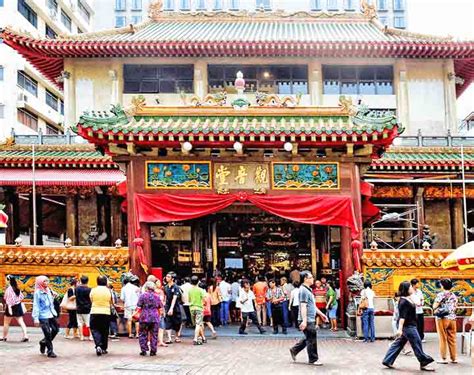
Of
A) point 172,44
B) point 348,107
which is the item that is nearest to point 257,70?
point 172,44

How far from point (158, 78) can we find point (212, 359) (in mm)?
17022

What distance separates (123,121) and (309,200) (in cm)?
521

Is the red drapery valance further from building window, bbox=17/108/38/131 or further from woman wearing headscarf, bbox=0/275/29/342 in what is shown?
building window, bbox=17/108/38/131

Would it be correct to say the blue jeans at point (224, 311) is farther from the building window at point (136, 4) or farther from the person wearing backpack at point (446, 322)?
the building window at point (136, 4)

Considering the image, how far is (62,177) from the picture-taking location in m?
23.7

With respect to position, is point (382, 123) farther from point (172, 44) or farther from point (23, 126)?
point (23, 126)

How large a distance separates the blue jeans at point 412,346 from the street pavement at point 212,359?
0.22m

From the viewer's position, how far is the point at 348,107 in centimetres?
1766

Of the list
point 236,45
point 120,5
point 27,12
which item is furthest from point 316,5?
point 236,45

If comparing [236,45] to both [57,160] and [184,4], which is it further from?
[184,4]

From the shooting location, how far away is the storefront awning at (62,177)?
76.3 feet

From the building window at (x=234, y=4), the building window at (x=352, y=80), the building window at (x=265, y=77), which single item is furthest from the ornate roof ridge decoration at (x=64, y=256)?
the building window at (x=234, y=4)

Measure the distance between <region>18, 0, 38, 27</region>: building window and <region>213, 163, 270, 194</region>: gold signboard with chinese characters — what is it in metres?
32.2

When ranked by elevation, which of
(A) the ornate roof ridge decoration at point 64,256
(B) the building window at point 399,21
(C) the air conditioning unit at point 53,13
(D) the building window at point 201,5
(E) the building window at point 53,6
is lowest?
(A) the ornate roof ridge decoration at point 64,256
